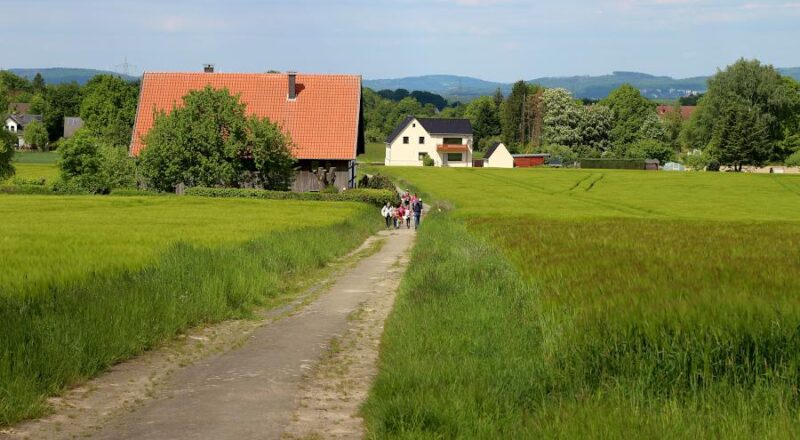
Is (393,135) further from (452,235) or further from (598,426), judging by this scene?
(598,426)

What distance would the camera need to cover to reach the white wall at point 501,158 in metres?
128

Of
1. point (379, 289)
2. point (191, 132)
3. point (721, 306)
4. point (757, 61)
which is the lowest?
point (379, 289)

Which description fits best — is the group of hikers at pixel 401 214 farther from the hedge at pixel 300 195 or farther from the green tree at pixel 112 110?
the green tree at pixel 112 110

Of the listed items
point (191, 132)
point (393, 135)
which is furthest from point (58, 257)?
point (393, 135)

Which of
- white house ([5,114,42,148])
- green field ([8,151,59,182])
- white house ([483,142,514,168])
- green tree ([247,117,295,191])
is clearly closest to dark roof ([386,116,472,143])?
white house ([483,142,514,168])

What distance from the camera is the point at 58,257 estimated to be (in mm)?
15930

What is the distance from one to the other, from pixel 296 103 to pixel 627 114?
95696mm

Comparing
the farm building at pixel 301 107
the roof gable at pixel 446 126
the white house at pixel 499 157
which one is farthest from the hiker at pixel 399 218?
the roof gable at pixel 446 126

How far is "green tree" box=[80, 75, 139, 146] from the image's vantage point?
107m

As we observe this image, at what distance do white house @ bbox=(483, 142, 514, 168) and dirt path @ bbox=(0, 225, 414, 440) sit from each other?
114m

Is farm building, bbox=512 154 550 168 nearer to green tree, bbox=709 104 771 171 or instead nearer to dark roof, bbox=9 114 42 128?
green tree, bbox=709 104 771 171

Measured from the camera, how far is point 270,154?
5531 cm

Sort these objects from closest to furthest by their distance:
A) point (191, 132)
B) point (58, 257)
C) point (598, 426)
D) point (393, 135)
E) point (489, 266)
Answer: point (598, 426) → point (58, 257) → point (489, 266) → point (191, 132) → point (393, 135)

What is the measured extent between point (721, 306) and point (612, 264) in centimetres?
514
